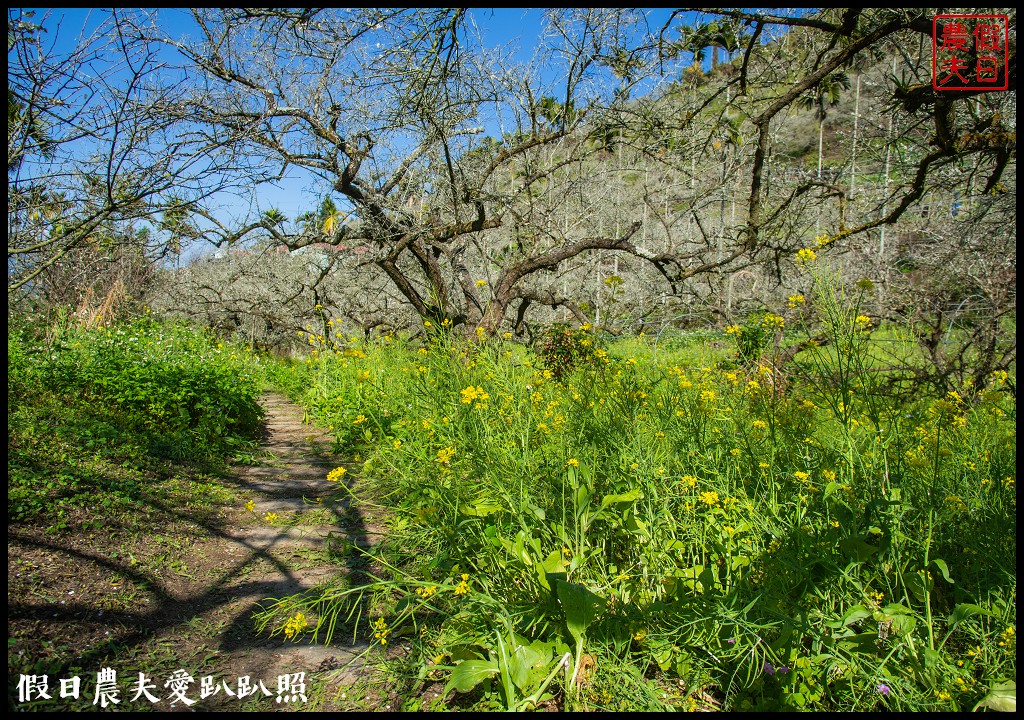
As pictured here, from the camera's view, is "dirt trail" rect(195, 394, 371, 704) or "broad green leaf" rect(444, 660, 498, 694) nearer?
"broad green leaf" rect(444, 660, 498, 694)

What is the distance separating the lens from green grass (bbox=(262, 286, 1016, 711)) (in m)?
1.72

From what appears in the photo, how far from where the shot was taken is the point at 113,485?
11.1 ft

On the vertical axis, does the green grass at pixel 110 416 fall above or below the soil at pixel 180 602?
above

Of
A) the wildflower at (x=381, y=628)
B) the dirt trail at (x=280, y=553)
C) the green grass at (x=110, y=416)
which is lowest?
the dirt trail at (x=280, y=553)

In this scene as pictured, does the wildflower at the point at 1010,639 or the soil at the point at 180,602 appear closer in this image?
the wildflower at the point at 1010,639

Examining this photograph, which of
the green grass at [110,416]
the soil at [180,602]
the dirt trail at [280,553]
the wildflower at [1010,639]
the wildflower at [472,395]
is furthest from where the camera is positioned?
the green grass at [110,416]

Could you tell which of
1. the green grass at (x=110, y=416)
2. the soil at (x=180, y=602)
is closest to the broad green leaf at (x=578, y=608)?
the soil at (x=180, y=602)

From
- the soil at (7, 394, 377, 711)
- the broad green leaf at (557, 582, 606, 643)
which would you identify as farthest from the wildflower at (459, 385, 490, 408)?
the broad green leaf at (557, 582, 606, 643)

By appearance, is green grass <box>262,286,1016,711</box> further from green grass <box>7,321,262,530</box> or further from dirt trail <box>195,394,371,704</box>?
green grass <box>7,321,262,530</box>

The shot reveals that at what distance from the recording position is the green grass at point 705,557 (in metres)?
1.72

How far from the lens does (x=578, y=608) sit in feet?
5.73

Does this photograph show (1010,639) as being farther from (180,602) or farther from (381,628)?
(180,602)

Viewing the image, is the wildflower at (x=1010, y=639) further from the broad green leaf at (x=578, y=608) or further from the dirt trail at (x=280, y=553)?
the dirt trail at (x=280, y=553)

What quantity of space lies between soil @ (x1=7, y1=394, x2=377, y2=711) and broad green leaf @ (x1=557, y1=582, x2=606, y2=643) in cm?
69
